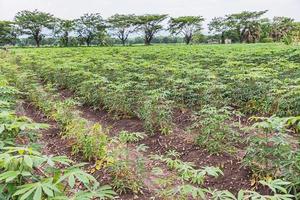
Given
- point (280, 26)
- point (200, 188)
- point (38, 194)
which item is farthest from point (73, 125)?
point (280, 26)

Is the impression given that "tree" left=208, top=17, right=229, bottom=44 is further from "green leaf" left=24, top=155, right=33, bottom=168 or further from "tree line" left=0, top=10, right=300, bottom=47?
"green leaf" left=24, top=155, right=33, bottom=168

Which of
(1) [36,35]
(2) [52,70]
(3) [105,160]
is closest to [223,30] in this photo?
(1) [36,35]

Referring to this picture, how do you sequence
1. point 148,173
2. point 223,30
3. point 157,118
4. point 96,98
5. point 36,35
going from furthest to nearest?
1. point 223,30
2. point 36,35
3. point 96,98
4. point 157,118
5. point 148,173

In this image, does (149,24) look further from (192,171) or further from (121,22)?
(192,171)

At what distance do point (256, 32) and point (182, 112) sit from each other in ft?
139

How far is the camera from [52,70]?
11.4 metres

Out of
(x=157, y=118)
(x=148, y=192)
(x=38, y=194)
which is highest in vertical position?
(x=38, y=194)

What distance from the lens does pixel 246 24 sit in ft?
151

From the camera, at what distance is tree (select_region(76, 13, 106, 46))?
4466cm

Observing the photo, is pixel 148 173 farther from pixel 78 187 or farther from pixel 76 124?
pixel 76 124

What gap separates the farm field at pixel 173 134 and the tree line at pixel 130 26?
120 ft

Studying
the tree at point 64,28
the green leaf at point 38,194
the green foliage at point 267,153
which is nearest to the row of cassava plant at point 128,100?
the green foliage at point 267,153

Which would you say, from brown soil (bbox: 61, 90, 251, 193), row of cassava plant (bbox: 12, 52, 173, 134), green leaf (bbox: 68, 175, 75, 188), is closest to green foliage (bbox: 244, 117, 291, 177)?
brown soil (bbox: 61, 90, 251, 193)

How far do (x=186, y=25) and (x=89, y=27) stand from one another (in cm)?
1376
